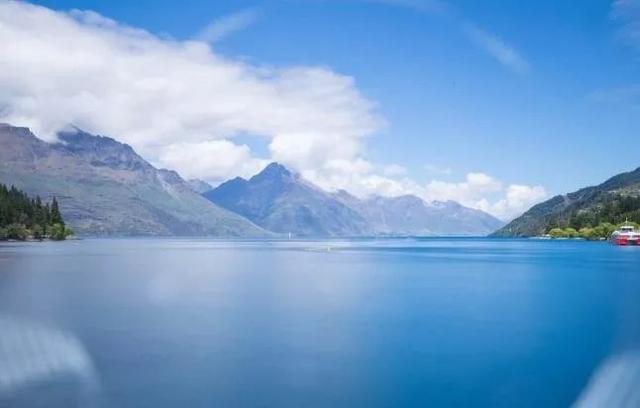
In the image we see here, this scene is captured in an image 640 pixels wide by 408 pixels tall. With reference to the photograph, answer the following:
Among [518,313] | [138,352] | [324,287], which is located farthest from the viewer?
[324,287]

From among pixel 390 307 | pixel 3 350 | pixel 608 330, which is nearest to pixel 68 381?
pixel 3 350

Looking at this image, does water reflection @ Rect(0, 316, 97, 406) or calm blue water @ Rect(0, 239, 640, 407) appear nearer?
water reflection @ Rect(0, 316, 97, 406)

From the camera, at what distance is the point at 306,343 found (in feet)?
128

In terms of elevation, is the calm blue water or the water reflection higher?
the calm blue water

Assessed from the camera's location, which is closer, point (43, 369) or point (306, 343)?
point (43, 369)

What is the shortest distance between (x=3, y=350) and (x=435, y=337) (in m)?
28.8

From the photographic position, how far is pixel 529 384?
2959 cm

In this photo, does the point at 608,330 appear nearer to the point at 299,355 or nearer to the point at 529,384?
the point at 529,384

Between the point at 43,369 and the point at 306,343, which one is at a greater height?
the point at 306,343

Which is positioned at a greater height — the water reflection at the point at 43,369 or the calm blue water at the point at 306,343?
the calm blue water at the point at 306,343

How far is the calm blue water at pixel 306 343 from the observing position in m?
27.6

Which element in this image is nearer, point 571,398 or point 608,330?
point 571,398

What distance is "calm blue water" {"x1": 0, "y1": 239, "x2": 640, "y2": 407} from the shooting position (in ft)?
90.5

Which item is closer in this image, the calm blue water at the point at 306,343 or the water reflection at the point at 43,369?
the water reflection at the point at 43,369
